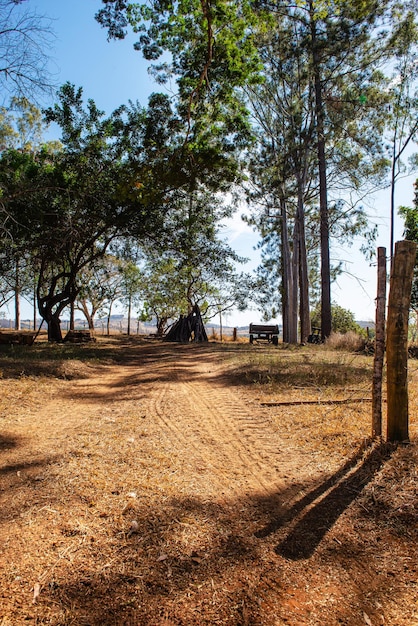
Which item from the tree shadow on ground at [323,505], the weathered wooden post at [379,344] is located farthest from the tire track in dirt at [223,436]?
the weathered wooden post at [379,344]

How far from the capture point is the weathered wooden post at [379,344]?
4211 millimetres

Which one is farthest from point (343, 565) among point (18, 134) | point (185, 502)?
point (18, 134)

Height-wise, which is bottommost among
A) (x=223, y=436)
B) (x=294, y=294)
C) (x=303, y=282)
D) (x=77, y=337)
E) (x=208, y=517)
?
(x=208, y=517)

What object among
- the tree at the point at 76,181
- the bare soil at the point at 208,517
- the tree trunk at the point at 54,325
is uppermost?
the tree at the point at 76,181

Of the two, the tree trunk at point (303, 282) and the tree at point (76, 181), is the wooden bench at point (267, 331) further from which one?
the tree at point (76, 181)

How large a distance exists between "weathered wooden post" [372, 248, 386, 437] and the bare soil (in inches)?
11.1

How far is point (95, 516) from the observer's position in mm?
2994

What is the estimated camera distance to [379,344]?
4.21 m

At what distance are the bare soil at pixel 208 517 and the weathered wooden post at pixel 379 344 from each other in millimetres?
281

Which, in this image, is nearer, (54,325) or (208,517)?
(208,517)

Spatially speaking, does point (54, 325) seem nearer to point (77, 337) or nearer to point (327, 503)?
point (77, 337)

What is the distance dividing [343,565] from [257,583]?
0.59 m

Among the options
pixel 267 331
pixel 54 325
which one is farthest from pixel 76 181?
pixel 267 331

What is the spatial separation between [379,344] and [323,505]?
1.86 m
